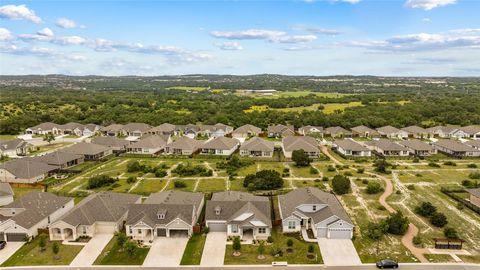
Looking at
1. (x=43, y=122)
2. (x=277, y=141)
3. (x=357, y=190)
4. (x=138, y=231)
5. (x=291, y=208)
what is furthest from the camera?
(x=43, y=122)

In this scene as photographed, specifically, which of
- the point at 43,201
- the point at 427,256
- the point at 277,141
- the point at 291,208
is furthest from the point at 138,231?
the point at 277,141

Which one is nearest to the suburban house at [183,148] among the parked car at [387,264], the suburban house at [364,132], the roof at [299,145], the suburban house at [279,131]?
the roof at [299,145]

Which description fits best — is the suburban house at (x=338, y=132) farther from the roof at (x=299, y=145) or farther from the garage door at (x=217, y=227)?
the garage door at (x=217, y=227)

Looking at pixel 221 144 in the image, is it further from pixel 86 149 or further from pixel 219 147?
pixel 86 149

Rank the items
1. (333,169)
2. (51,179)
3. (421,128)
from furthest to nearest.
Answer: (421,128) < (333,169) < (51,179)

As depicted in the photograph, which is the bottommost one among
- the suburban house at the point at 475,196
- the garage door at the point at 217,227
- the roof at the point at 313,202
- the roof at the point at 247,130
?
the garage door at the point at 217,227

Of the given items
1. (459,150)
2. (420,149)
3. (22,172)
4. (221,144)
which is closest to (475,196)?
(420,149)

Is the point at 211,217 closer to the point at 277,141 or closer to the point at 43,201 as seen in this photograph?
the point at 43,201

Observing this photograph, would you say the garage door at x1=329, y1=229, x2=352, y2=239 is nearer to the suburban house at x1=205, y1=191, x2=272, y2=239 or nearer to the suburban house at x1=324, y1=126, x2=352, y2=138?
the suburban house at x1=205, y1=191, x2=272, y2=239
